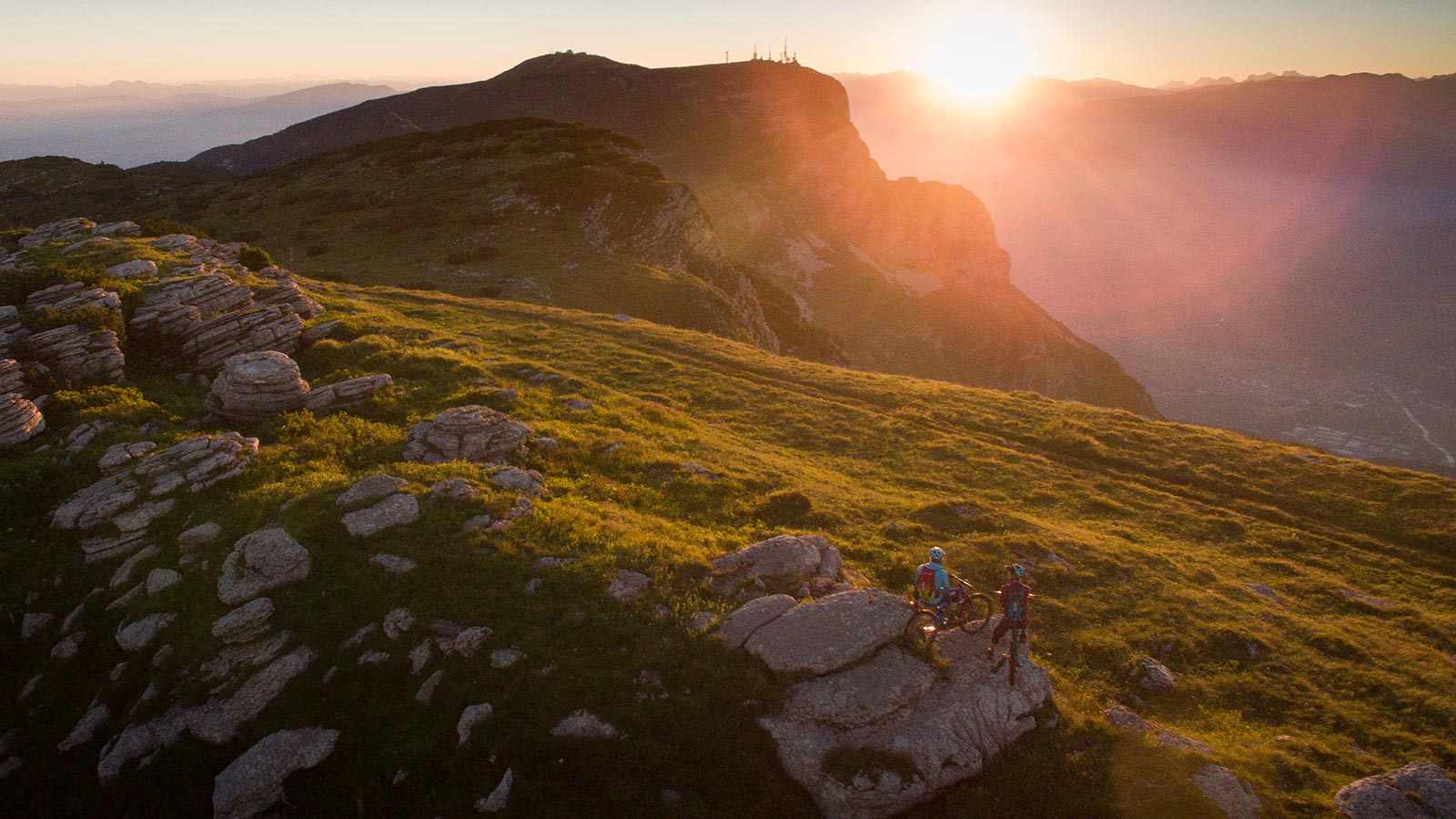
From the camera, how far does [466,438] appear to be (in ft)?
70.1

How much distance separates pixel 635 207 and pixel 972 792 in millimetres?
70936

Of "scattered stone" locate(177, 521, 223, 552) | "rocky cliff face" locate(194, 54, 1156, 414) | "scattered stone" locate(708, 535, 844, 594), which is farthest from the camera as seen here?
"rocky cliff face" locate(194, 54, 1156, 414)

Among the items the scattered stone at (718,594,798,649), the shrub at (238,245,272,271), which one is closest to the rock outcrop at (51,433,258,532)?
the scattered stone at (718,594,798,649)

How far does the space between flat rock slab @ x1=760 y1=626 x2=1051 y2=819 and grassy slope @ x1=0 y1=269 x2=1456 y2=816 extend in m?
0.49

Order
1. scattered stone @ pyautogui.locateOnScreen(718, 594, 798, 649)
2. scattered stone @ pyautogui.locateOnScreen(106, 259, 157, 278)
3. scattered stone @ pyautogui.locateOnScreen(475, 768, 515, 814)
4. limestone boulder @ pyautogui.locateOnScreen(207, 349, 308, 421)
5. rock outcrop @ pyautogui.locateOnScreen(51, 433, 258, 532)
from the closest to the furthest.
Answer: scattered stone @ pyautogui.locateOnScreen(475, 768, 515, 814)
scattered stone @ pyautogui.locateOnScreen(718, 594, 798, 649)
rock outcrop @ pyautogui.locateOnScreen(51, 433, 258, 532)
limestone boulder @ pyautogui.locateOnScreen(207, 349, 308, 421)
scattered stone @ pyautogui.locateOnScreen(106, 259, 157, 278)

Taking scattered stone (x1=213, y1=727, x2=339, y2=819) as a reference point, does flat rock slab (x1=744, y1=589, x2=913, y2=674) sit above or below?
above

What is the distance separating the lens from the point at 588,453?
23.5 m

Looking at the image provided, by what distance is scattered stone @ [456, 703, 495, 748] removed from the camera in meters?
12.0

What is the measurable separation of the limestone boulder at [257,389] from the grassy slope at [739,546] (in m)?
1.12

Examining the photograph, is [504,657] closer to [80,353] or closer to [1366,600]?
[80,353]

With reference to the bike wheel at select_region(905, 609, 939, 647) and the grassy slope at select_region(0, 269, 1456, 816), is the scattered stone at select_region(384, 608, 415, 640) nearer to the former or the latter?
the grassy slope at select_region(0, 269, 1456, 816)

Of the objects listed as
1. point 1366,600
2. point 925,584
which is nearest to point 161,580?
point 925,584

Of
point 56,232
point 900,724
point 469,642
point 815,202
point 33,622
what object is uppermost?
point 815,202

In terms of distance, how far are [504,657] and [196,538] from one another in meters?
9.58
